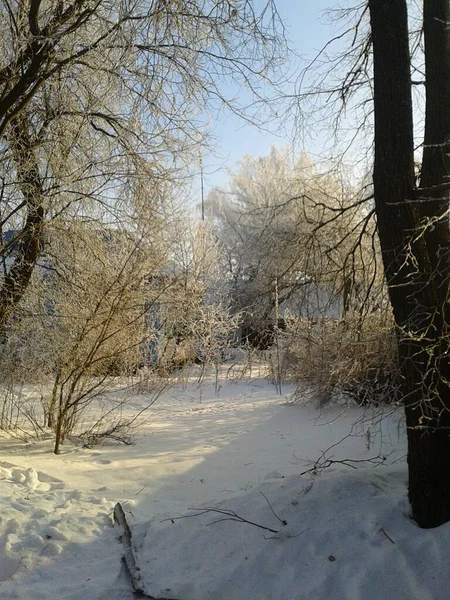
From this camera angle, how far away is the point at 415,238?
341 cm

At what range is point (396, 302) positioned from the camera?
3607mm

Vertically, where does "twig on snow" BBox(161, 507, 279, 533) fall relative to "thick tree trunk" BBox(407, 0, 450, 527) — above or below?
below

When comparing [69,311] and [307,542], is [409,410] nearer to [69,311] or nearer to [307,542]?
[307,542]

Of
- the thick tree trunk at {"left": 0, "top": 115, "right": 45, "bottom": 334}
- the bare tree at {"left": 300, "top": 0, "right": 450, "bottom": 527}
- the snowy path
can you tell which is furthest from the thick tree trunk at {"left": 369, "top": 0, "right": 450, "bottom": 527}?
the thick tree trunk at {"left": 0, "top": 115, "right": 45, "bottom": 334}

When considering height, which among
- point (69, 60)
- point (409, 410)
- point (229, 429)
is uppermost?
point (69, 60)

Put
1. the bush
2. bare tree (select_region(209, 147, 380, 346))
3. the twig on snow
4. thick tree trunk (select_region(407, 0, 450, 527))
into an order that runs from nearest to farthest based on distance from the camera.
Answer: thick tree trunk (select_region(407, 0, 450, 527))
the twig on snow
the bush
bare tree (select_region(209, 147, 380, 346))

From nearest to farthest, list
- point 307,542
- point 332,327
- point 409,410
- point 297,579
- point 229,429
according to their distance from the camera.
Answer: point 297,579 → point 307,542 → point 409,410 → point 332,327 → point 229,429

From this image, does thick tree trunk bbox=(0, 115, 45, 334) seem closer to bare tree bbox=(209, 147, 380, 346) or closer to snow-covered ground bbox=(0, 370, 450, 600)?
snow-covered ground bbox=(0, 370, 450, 600)

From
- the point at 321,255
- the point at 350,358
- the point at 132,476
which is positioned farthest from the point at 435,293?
the point at 132,476

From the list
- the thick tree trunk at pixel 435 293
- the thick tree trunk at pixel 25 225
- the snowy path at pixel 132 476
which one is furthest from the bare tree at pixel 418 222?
the thick tree trunk at pixel 25 225

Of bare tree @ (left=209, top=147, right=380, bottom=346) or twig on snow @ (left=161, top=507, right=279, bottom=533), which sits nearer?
twig on snow @ (left=161, top=507, right=279, bottom=533)

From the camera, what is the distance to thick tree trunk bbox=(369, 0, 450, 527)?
3.40 m

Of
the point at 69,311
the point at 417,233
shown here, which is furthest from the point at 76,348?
the point at 417,233

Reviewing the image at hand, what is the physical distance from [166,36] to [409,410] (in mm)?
4430
